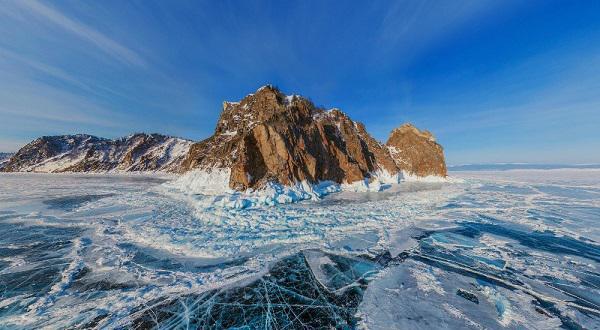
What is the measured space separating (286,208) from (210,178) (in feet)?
41.2

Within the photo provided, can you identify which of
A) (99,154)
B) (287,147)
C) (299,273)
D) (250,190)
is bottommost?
(299,273)

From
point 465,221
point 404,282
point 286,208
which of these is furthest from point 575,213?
point 286,208

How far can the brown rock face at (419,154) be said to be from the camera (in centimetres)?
3547

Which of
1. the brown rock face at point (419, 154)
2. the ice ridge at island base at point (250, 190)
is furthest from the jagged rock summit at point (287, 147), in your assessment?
the ice ridge at island base at point (250, 190)

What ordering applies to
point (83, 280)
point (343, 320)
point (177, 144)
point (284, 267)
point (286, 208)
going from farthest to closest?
1. point (177, 144)
2. point (286, 208)
3. point (284, 267)
4. point (83, 280)
5. point (343, 320)

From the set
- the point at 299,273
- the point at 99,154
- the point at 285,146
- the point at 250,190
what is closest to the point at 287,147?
the point at 285,146

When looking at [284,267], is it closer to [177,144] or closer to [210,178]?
[210,178]

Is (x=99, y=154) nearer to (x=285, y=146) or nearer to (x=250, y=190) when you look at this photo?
(x=250, y=190)

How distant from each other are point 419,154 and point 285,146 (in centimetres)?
2490

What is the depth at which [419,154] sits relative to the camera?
36.2 metres

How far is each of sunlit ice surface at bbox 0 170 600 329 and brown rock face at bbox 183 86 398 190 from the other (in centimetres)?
966

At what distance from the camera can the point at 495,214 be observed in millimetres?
13023

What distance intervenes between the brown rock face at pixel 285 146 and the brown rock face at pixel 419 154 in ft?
12.6

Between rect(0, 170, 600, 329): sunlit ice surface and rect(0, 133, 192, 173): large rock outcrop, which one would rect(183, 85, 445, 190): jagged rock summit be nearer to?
rect(0, 170, 600, 329): sunlit ice surface
